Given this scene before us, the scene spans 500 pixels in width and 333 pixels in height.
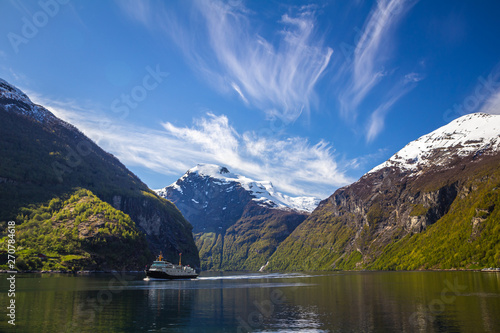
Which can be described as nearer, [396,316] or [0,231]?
[396,316]

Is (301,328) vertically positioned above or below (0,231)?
below

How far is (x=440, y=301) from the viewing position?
65438 millimetres

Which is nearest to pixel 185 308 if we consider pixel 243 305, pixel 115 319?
pixel 243 305

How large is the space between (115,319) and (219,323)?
1613 centimetres

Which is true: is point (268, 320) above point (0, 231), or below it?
below

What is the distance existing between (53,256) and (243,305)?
17776cm

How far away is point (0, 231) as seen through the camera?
186625mm

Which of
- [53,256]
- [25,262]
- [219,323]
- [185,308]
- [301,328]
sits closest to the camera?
[301,328]

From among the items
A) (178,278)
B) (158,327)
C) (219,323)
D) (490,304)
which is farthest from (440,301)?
(178,278)

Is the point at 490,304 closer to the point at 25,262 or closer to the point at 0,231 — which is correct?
the point at 25,262

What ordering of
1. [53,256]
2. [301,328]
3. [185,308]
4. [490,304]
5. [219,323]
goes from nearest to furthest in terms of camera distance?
[301,328] → [219,323] → [490,304] → [185,308] → [53,256]

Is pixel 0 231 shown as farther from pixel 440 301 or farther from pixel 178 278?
pixel 440 301

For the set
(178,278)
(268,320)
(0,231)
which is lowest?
(178,278)

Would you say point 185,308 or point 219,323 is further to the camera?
point 185,308
